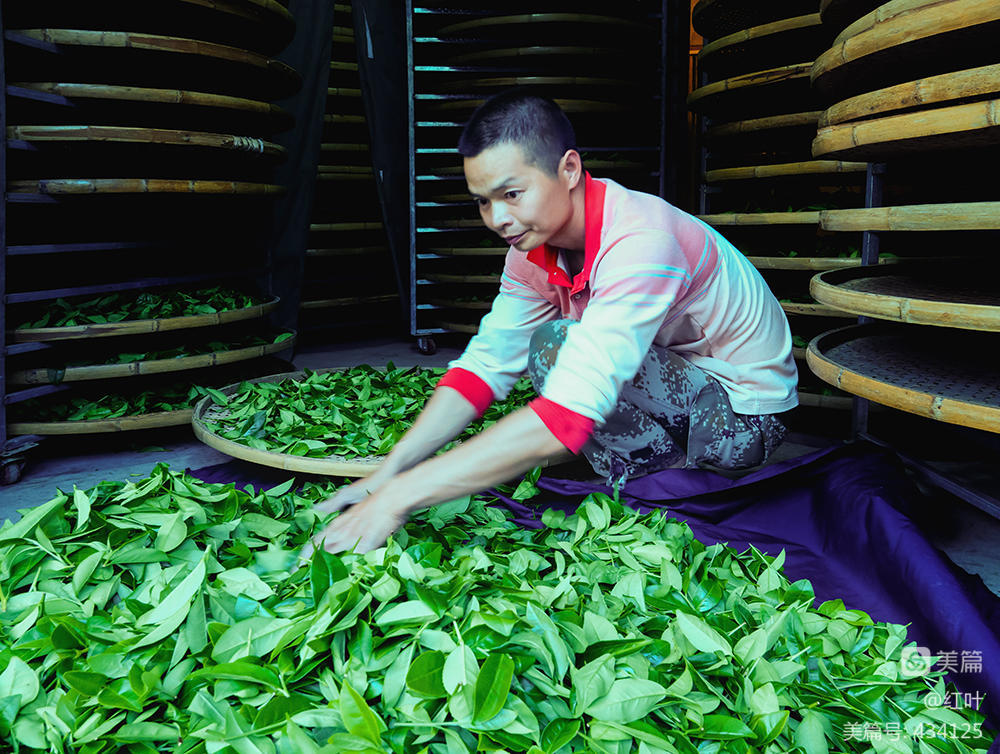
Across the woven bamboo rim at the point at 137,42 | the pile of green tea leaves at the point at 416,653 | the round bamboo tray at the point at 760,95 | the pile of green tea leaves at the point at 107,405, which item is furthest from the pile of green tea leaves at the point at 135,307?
the round bamboo tray at the point at 760,95

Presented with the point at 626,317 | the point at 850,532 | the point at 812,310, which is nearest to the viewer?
the point at 626,317

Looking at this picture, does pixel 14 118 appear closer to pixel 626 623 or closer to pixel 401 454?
pixel 401 454

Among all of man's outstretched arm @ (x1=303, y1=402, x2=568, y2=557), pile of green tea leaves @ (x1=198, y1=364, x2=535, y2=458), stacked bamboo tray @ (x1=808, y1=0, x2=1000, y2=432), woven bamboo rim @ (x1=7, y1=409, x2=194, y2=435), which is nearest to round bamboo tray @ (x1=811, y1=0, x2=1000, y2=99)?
stacked bamboo tray @ (x1=808, y1=0, x2=1000, y2=432)

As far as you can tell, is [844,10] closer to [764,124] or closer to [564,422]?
[764,124]

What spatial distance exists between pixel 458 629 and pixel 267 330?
91.1 inches

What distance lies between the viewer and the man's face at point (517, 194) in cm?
148

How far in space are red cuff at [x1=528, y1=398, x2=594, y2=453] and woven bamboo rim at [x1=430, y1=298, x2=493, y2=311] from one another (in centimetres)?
267

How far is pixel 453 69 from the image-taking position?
151 inches

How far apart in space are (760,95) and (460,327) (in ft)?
6.05

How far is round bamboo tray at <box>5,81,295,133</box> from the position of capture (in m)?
2.37

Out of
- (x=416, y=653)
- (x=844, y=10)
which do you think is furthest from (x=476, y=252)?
(x=416, y=653)

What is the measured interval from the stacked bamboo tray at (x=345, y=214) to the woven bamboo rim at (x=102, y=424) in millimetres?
1780

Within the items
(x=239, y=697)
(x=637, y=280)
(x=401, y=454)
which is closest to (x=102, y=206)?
(x=401, y=454)

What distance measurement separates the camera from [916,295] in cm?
165
